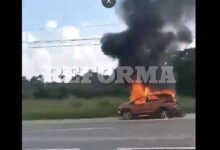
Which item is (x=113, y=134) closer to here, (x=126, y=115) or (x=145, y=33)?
(x=126, y=115)

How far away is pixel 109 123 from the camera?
1438mm

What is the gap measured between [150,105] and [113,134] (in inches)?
10.3

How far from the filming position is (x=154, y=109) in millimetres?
1422

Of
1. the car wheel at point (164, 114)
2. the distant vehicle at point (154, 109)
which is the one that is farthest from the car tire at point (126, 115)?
the car wheel at point (164, 114)

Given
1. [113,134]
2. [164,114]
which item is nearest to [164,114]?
[164,114]

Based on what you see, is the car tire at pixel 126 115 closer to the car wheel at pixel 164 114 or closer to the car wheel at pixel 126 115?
the car wheel at pixel 126 115

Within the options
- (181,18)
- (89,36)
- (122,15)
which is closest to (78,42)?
(89,36)

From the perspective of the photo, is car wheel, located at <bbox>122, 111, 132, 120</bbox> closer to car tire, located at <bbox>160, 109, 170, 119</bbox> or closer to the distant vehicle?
the distant vehicle

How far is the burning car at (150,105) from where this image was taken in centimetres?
131

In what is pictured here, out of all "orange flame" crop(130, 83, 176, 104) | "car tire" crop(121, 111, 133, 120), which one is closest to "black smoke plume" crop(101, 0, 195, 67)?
"orange flame" crop(130, 83, 176, 104)

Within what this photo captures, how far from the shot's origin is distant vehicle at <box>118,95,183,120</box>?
1.33m
